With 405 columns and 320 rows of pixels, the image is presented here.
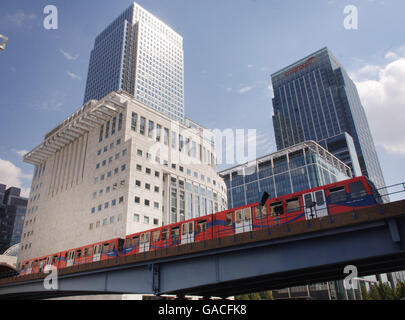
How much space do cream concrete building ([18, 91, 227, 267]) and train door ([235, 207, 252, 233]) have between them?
35.8 metres

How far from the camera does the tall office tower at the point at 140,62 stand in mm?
134750

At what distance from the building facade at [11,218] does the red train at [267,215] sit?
131900 millimetres

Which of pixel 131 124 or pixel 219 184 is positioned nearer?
pixel 131 124

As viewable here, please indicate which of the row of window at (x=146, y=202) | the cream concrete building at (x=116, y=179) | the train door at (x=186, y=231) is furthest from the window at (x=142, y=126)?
the train door at (x=186, y=231)

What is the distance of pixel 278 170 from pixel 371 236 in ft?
396

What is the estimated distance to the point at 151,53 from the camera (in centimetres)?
14638

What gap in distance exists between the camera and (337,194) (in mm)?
22078

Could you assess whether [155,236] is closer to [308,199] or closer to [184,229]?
[184,229]

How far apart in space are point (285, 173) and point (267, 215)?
11491cm

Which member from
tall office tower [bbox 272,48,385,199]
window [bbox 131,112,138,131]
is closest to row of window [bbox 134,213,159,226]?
window [bbox 131,112,138,131]
